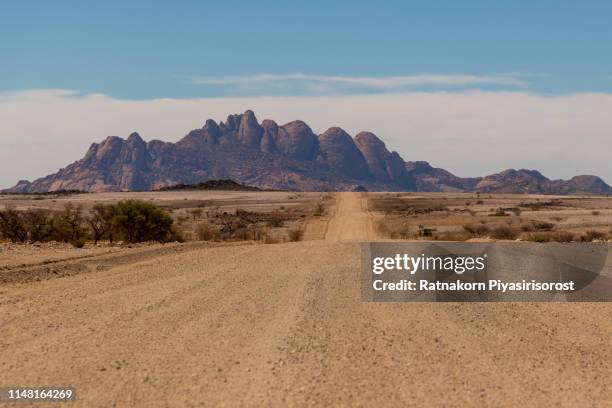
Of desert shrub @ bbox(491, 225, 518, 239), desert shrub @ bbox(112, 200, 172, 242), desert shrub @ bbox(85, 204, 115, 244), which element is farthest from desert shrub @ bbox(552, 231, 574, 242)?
desert shrub @ bbox(85, 204, 115, 244)

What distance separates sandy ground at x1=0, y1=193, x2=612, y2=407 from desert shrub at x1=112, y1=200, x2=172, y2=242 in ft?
57.8

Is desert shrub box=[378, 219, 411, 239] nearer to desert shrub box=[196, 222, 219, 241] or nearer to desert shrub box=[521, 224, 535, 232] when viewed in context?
desert shrub box=[521, 224, 535, 232]

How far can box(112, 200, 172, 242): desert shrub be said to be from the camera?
117ft

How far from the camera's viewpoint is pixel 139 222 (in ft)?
119

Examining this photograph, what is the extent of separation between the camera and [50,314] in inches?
548

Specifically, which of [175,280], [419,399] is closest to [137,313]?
[175,280]

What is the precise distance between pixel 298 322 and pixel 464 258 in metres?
7.64

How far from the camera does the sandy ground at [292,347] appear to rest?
8.73 meters

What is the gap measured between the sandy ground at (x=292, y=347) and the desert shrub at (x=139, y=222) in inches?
693

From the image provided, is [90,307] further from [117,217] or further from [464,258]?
[117,217]

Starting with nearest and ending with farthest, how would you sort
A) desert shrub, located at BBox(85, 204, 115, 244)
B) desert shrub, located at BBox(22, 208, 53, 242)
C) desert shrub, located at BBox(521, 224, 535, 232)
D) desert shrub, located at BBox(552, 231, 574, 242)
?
desert shrub, located at BBox(22, 208, 53, 242) → desert shrub, located at BBox(85, 204, 115, 244) → desert shrub, located at BBox(552, 231, 574, 242) → desert shrub, located at BBox(521, 224, 535, 232)

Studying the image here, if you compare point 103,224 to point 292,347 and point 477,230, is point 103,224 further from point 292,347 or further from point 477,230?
point 292,347

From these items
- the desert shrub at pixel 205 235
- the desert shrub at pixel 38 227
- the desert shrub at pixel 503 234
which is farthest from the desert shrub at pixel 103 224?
the desert shrub at pixel 503 234

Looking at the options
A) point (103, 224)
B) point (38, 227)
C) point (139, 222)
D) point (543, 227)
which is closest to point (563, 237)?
point (543, 227)
